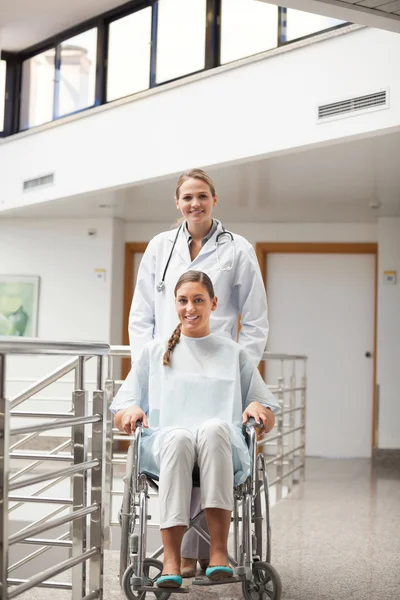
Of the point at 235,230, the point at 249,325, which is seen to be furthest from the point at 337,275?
the point at 249,325

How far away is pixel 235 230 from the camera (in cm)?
940

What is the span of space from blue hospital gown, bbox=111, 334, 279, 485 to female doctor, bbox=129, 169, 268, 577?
0.19 metres

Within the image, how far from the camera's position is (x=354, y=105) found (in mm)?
5281

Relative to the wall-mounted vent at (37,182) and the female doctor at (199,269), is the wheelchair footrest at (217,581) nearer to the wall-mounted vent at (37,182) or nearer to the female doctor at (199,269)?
the female doctor at (199,269)

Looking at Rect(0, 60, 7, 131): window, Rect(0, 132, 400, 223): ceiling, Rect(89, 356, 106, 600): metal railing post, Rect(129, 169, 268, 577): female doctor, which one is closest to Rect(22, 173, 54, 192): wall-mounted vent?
Rect(0, 132, 400, 223): ceiling

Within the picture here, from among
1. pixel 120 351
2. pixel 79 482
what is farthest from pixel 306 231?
pixel 79 482

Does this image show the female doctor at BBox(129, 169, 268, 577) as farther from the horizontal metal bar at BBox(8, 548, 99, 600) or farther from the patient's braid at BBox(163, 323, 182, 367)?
the horizontal metal bar at BBox(8, 548, 99, 600)

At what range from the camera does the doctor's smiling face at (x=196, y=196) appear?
114 inches

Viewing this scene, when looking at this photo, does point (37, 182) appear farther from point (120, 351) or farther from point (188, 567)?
point (188, 567)

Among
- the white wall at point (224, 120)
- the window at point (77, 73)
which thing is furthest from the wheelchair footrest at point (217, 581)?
the window at point (77, 73)

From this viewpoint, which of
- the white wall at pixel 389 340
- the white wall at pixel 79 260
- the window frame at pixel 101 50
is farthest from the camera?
the white wall at pixel 79 260

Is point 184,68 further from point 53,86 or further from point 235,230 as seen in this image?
point 235,230

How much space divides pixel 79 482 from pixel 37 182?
5992 mm

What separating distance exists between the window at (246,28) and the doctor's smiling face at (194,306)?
12.0ft
